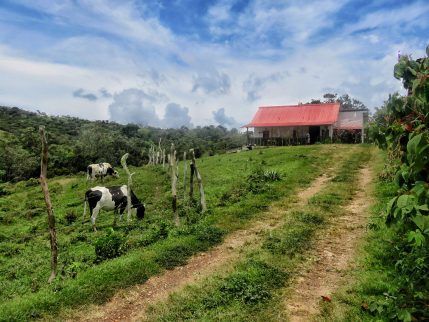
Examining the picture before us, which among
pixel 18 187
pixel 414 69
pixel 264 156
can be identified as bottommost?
pixel 18 187

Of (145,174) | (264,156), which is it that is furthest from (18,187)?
(264,156)

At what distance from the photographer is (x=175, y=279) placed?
1007 centimetres

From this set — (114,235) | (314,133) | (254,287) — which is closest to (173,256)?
(114,235)

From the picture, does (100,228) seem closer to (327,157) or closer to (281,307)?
(281,307)

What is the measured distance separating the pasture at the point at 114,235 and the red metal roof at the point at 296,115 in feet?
69.4

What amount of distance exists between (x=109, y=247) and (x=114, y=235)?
1.61 feet

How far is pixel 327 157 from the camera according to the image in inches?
1222

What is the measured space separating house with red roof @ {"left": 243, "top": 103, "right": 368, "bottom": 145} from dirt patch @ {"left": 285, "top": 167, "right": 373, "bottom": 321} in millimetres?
33464

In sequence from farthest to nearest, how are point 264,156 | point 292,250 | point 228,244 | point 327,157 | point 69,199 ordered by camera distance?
point 264,156, point 327,157, point 69,199, point 228,244, point 292,250

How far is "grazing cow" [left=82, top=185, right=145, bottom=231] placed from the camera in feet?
55.4

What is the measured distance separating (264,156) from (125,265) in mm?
25971

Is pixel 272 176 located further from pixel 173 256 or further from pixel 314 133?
pixel 314 133

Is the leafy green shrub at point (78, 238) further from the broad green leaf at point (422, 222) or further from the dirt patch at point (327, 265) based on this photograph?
the broad green leaf at point (422, 222)

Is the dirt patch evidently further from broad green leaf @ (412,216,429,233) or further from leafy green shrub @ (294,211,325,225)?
broad green leaf @ (412,216,429,233)
